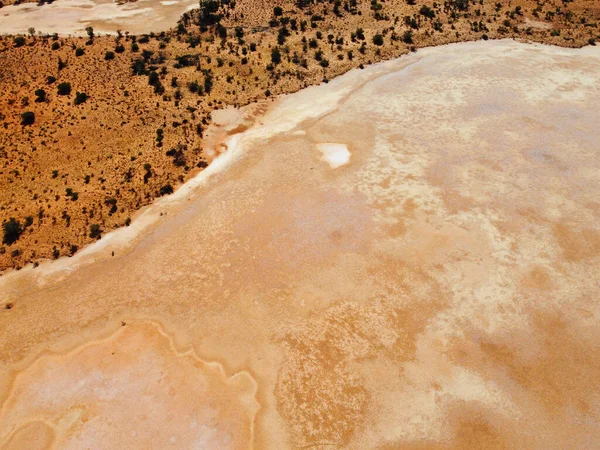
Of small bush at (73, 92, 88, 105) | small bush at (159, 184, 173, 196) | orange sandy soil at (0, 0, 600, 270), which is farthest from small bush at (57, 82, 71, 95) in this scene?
small bush at (159, 184, 173, 196)

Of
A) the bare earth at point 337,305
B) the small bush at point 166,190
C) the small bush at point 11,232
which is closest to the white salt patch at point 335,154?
the bare earth at point 337,305

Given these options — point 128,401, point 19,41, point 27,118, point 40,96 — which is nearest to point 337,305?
point 128,401

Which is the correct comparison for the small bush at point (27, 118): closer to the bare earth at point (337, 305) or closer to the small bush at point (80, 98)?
the small bush at point (80, 98)

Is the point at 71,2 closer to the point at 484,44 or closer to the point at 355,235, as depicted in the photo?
the point at 484,44

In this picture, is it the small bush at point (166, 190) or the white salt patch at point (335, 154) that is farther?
the white salt patch at point (335, 154)

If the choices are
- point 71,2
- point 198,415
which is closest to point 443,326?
point 198,415
